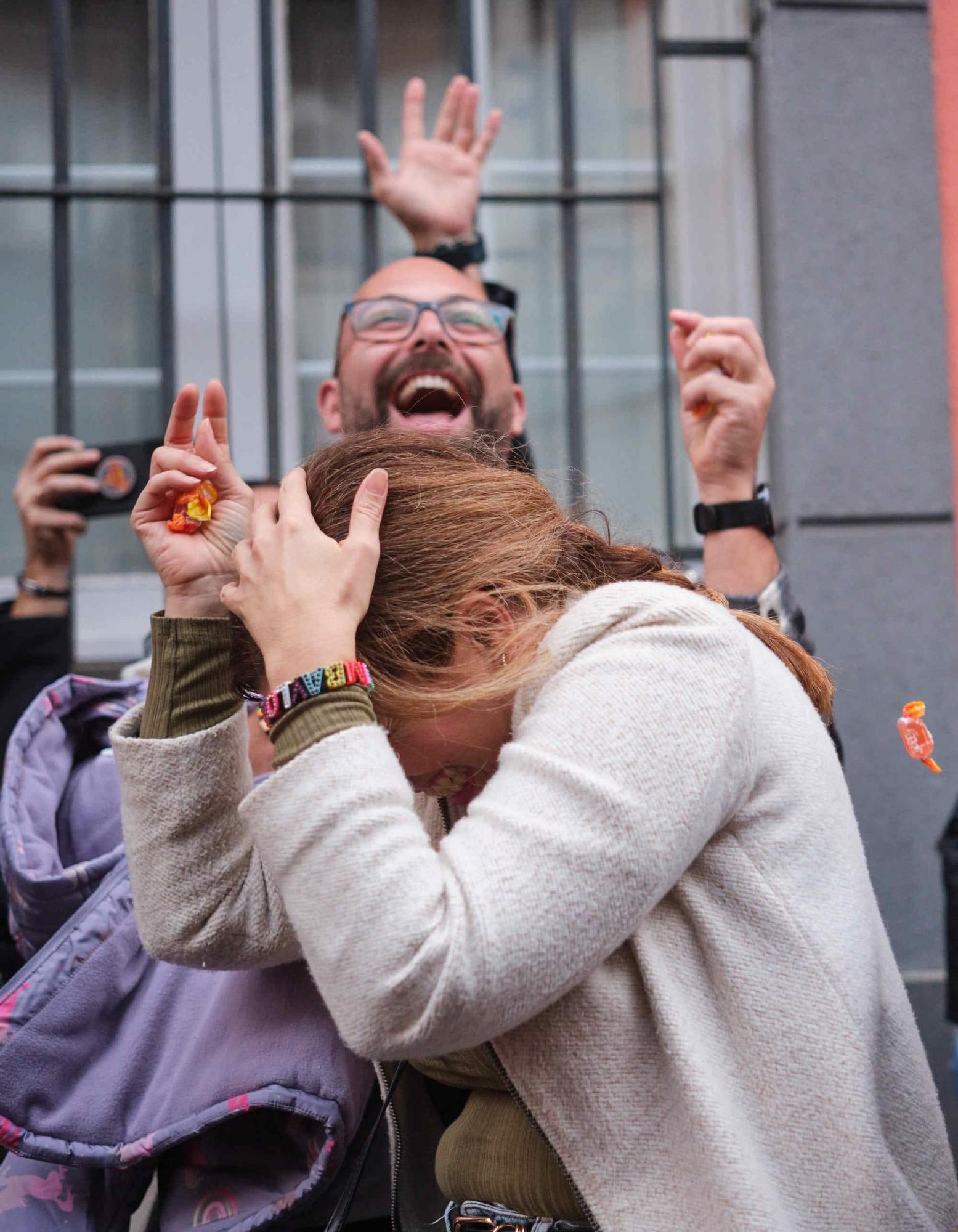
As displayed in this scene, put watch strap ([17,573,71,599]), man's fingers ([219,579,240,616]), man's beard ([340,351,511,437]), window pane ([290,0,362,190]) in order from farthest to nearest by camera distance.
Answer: window pane ([290,0,362,190])
man's beard ([340,351,511,437])
watch strap ([17,573,71,599])
man's fingers ([219,579,240,616])

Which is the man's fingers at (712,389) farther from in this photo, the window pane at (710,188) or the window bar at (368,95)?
the window bar at (368,95)

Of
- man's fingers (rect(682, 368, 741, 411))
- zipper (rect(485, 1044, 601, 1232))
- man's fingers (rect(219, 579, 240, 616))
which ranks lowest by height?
zipper (rect(485, 1044, 601, 1232))

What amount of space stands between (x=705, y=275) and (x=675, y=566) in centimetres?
183

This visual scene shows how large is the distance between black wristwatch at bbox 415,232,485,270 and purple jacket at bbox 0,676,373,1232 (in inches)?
64.1

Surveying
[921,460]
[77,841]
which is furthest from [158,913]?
[921,460]

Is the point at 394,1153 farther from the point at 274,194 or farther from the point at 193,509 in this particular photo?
the point at 274,194

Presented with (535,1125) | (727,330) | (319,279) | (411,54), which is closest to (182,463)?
(535,1125)

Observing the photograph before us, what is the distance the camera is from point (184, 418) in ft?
4.71

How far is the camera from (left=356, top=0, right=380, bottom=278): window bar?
304 cm

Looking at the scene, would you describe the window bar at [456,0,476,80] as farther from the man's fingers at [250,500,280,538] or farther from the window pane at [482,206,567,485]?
the man's fingers at [250,500,280,538]

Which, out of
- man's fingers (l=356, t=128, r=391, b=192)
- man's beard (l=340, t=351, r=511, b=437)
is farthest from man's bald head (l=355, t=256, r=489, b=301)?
man's fingers (l=356, t=128, r=391, b=192)

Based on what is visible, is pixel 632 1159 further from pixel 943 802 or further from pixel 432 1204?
→ pixel 943 802

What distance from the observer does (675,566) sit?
1545 mm

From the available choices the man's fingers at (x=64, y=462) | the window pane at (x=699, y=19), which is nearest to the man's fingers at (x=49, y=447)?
the man's fingers at (x=64, y=462)
